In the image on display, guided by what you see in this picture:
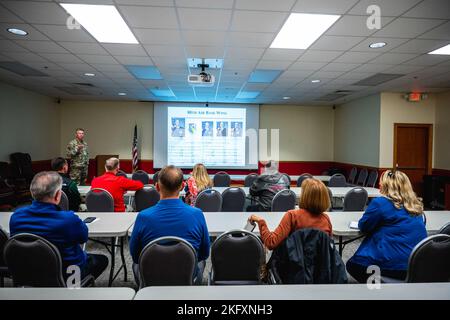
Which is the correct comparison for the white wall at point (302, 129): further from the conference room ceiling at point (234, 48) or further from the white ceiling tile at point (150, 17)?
the white ceiling tile at point (150, 17)

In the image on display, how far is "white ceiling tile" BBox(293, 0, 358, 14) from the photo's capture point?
3021mm

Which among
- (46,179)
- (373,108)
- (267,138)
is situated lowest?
(46,179)

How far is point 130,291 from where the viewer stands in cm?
131

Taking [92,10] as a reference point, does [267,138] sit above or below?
below

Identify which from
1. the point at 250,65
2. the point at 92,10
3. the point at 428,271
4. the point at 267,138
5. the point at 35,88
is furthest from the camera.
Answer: the point at 267,138

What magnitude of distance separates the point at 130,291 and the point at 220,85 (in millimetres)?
6421

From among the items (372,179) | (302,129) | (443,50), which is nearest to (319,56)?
(443,50)

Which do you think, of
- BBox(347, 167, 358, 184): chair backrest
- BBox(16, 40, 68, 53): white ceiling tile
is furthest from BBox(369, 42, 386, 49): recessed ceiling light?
BBox(347, 167, 358, 184): chair backrest

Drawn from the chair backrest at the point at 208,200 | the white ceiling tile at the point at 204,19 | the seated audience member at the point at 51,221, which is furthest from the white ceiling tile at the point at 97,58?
the seated audience member at the point at 51,221

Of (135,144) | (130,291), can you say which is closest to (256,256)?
(130,291)

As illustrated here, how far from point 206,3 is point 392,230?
2841 millimetres

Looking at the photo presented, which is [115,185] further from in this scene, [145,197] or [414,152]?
[414,152]

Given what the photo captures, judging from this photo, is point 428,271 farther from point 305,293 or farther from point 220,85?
point 220,85

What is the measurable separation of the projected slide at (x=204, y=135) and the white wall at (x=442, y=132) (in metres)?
5.61
